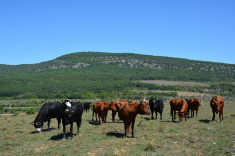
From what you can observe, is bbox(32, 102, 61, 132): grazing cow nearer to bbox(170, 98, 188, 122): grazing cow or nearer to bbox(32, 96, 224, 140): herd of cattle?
bbox(32, 96, 224, 140): herd of cattle

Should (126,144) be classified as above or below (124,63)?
below

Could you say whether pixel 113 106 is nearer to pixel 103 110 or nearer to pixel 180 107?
pixel 103 110

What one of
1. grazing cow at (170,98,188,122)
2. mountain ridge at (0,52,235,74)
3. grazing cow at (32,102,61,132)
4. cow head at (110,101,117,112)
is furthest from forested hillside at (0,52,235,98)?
grazing cow at (32,102,61,132)

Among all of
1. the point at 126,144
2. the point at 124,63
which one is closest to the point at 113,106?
the point at 126,144

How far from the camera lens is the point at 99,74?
140 metres

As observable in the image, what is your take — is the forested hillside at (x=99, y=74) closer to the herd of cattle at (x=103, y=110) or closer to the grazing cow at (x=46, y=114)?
the herd of cattle at (x=103, y=110)

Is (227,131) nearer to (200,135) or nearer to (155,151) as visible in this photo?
(200,135)

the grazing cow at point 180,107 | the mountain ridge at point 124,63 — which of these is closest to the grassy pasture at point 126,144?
the grazing cow at point 180,107

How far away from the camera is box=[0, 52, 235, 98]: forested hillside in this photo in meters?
93.3

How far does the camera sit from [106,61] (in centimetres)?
17900

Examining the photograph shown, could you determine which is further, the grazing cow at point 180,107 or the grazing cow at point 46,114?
the grazing cow at point 180,107

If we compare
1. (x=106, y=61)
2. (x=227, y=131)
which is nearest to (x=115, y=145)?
(x=227, y=131)

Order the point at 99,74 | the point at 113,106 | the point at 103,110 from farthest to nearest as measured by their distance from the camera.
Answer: the point at 99,74 < the point at 113,106 < the point at 103,110

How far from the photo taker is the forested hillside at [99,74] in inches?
3674
